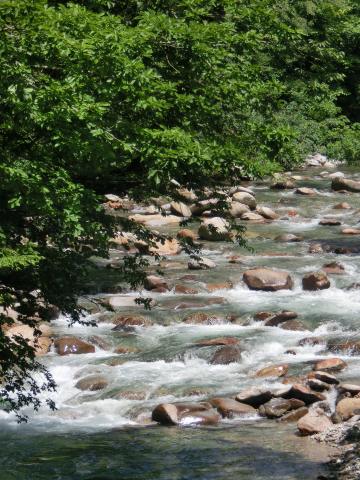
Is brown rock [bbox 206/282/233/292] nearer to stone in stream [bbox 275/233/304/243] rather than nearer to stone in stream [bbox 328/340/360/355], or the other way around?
stone in stream [bbox 328/340/360/355]

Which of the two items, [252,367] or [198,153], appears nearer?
[198,153]

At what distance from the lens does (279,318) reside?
1402 cm

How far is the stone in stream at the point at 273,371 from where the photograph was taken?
1150 centimetres

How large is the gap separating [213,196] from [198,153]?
1802 millimetres

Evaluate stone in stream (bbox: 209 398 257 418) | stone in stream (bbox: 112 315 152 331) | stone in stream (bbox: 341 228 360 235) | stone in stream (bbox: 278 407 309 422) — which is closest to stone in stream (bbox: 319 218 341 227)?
stone in stream (bbox: 341 228 360 235)

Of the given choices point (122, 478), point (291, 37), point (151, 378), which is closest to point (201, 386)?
point (151, 378)

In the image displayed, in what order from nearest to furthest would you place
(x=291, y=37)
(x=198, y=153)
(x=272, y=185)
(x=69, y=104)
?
1. (x=69, y=104)
2. (x=198, y=153)
3. (x=291, y=37)
4. (x=272, y=185)

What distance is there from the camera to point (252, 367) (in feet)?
39.3

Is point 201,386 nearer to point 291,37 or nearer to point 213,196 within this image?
point 213,196


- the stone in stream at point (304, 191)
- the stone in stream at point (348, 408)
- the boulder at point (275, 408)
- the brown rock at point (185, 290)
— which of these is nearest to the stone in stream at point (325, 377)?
the boulder at point (275, 408)

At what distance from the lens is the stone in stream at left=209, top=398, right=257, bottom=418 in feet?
33.7

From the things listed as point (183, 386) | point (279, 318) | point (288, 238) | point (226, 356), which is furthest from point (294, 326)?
point (288, 238)

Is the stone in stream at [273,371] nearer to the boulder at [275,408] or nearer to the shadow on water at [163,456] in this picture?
the boulder at [275,408]

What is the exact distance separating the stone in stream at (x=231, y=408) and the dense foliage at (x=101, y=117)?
3045 mm
